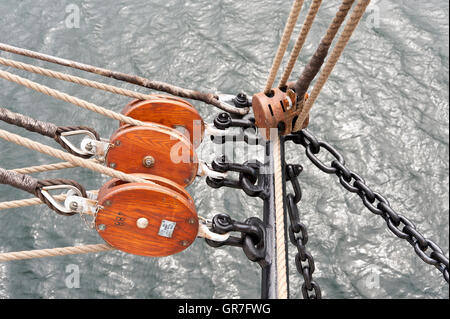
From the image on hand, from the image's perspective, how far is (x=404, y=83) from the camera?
5281 millimetres

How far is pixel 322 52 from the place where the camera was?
7.52 feet

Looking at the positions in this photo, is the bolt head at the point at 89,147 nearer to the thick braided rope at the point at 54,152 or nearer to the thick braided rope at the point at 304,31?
the thick braided rope at the point at 54,152

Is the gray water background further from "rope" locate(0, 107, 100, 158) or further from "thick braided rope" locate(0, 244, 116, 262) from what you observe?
"rope" locate(0, 107, 100, 158)

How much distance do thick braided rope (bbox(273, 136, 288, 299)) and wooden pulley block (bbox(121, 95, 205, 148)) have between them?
564mm

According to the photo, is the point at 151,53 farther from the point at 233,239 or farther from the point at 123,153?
the point at 233,239

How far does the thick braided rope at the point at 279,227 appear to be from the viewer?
2082mm

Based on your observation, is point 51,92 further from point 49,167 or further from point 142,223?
point 142,223

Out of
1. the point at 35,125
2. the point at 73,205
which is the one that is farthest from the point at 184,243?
the point at 35,125

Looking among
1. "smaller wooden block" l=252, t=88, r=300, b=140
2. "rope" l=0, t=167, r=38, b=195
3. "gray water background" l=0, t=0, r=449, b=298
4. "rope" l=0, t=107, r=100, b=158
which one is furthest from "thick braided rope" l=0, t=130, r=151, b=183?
"gray water background" l=0, t=0, r=449, b=298

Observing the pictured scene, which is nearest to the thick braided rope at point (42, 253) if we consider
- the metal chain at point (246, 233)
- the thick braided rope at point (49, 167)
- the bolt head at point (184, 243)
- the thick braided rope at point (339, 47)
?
the bolt head at point (184, 243)

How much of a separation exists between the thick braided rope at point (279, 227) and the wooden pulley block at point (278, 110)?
3.4 inches

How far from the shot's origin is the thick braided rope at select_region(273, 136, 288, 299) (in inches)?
82.0

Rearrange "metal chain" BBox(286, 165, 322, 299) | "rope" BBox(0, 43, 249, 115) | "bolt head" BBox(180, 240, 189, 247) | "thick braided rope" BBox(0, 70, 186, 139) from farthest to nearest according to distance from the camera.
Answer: "rope" BBox(0, 43, 249, 115), "metal chain" BBox(286, 165, 322, 299), "bolt head" BBox(180, 240, 189, 247), "thick braided rope" BBox(0, 70, 186, 139)

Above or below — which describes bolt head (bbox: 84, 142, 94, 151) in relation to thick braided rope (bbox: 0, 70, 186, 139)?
below
